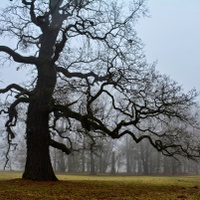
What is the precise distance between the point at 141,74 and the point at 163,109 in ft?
8.81

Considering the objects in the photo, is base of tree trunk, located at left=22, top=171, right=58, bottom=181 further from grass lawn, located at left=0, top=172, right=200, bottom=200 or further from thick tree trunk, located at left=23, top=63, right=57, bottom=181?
grass lawn, located at left=0, top=172, right=200, bottom=200

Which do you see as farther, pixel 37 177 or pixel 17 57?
pixel 17 57

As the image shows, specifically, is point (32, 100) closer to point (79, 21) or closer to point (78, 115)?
point (78, 115)

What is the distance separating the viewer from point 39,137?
1823 centimetres

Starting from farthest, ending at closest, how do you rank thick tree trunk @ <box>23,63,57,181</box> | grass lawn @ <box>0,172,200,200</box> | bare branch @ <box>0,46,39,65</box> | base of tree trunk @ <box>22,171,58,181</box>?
bare branch @ <box>0,46,39,65</box>, thick tree trunk @ <box>23,63,57,181</box>, base of tree trunk @ <box>22,171,58,181</box>, grass lawn @ <box>0,172,200,200</box>

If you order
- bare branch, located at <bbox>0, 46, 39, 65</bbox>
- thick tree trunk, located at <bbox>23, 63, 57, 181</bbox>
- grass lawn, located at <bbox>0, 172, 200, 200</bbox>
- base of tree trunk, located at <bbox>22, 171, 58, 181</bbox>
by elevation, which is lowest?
grass lawn, located at <bbox>0, 172, 200, 200</bbox>

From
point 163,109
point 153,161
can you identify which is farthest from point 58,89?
point 153,161

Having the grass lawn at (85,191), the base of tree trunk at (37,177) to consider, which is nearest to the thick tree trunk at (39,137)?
the base of tree trunk at (37,177)

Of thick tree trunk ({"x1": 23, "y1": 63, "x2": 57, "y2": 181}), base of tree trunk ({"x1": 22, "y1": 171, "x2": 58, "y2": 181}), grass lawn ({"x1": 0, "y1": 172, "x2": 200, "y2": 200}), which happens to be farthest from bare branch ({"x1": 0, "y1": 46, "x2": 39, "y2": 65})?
grass lawn ({"x1": 0, "y1": 172, "x2": 200, "y2": 200})

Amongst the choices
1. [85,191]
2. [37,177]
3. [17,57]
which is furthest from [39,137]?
[85,191]

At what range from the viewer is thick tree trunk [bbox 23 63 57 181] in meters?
17.9

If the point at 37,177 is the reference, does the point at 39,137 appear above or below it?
above

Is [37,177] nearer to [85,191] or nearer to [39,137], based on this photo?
[39,137]

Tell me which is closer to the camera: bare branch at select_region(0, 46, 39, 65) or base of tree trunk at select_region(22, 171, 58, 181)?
base of tree trunk at select_region(22, 171, 58, 181)
